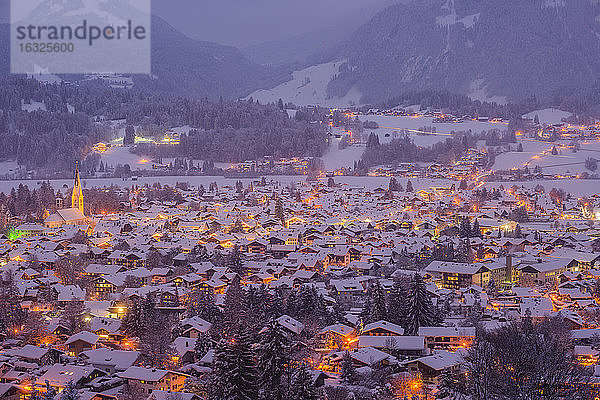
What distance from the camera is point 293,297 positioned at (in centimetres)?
1482

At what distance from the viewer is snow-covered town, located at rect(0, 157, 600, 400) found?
429 inches

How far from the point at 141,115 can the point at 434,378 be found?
4243 centimetres

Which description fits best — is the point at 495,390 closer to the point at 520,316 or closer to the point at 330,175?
the point at 520,316

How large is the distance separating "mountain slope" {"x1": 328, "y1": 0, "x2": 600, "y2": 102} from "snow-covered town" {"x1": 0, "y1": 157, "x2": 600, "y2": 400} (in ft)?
169

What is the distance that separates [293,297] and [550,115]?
142ft

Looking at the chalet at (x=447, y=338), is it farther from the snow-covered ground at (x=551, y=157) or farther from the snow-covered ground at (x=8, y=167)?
the snow-covered ground at (x=8, y=167)

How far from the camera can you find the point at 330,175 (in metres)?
37.4

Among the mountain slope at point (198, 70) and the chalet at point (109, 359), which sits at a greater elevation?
the mountain slope at point (198, 70)

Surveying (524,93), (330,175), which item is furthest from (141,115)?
(524,93)

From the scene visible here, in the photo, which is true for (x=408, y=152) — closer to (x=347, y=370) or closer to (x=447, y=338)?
(x=447, y=338)

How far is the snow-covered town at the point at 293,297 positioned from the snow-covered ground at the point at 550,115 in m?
25.4

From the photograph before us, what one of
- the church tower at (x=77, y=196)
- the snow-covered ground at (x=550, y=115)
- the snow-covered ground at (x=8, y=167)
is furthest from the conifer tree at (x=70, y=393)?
the snow-covered ground at (x=550, y=115)

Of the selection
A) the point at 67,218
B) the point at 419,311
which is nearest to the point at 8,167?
the point at 67,218

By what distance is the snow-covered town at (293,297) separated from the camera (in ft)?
35.8
